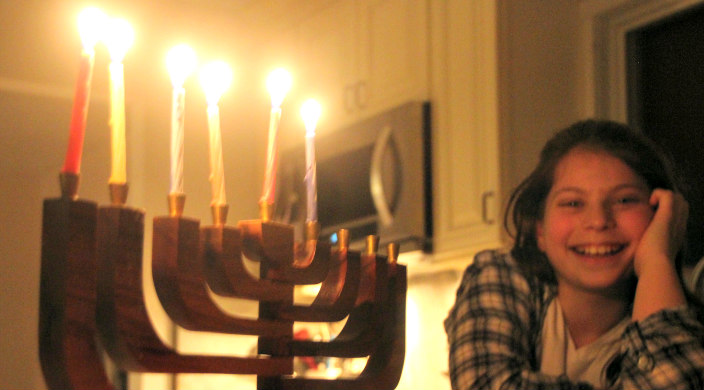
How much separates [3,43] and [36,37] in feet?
0.37

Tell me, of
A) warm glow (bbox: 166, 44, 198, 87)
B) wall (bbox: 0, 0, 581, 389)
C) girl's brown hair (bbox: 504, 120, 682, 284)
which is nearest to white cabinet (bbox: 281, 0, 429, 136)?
wall (bbox: 0, 0, 581, 389)

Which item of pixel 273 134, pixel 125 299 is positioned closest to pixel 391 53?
pixel 273 134

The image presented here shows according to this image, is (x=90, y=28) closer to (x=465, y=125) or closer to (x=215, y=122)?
(x=215, y=122)

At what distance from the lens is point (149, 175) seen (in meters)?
3.35

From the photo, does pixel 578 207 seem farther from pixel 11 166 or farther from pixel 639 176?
pixel 11 166

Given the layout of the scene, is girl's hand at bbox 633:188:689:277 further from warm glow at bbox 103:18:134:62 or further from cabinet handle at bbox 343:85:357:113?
cabinet handle at bbox 343:85:357:113

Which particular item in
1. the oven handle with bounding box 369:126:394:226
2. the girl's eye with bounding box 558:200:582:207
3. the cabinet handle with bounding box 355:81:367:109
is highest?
the cabinet handle with bounding box 355:81:367:109

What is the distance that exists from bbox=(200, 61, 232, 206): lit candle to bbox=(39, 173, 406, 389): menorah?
0.11 feet

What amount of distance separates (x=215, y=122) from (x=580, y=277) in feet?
2.01

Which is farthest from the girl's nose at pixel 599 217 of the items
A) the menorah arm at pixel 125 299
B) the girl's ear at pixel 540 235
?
the menorah arm at pixel 125 299

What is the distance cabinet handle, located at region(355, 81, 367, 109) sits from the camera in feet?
10.1

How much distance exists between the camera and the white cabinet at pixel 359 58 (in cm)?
290

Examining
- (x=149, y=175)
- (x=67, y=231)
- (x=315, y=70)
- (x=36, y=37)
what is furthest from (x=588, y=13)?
(x=67, y=231)

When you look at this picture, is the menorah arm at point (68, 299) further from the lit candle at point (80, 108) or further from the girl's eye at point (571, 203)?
the girl's eye at point (571, 203)
